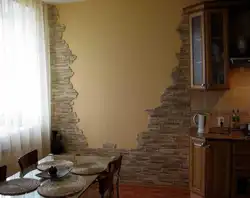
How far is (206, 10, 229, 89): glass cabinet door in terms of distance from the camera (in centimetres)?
357

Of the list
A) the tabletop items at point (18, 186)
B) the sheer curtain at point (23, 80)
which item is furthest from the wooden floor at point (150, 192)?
the tabletop items at point (18, 186)

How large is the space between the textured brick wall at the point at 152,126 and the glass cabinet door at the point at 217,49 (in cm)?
42

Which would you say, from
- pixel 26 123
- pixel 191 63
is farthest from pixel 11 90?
pixel 191 63

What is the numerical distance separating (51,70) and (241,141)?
275cm

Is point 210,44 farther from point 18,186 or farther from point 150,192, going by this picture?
point 18,186

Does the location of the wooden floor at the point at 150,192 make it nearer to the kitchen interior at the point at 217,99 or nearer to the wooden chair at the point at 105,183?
the kitchen interior at the point at 217,99

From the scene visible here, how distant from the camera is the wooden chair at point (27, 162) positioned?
107 inches

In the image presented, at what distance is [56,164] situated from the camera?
2.79 meters

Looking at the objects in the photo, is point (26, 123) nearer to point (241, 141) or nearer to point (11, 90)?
point (11, 90)

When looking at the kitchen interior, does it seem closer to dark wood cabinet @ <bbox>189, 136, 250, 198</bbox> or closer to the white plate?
dark wood cabinet @ <bbox>189, 136, 250, 198</bbox>

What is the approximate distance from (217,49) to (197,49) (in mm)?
238

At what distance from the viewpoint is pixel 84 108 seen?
4.42 meters

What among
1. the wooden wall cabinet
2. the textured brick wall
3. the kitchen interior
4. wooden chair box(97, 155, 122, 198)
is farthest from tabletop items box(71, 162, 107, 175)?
the wooden wall cabinet

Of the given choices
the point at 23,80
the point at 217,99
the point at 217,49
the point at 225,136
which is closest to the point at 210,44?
the point at 217,49
